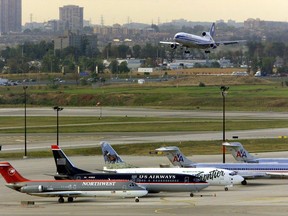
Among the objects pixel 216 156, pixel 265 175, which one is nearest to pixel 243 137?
pixel 216 156

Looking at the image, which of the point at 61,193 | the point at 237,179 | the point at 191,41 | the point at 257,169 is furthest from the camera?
the point at 191,41

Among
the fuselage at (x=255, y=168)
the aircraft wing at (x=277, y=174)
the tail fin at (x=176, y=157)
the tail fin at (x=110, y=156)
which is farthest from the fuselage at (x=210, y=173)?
the tail fin at (x=176, y=157)

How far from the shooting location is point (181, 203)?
96312mm

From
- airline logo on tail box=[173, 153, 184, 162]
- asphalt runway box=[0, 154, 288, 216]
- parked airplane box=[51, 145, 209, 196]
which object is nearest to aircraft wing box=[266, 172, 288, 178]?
asphalt runway box=[0, 154, 288, 216]

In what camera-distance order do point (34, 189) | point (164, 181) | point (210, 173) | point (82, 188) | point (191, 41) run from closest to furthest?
point (34, 189)
point (82, 188)
point (164, 181)
point (210, 173)
point (191, 41)

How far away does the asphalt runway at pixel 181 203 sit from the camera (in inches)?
3583

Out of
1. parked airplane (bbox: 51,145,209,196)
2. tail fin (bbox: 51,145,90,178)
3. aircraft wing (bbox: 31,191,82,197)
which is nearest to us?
aircraft wing (bbox: 31,191,82,197)

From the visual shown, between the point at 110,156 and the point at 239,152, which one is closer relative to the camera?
the point at 110,156

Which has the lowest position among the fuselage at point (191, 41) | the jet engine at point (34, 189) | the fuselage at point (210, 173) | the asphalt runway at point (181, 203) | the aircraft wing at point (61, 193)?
the asphalt runway at point (181, 203)

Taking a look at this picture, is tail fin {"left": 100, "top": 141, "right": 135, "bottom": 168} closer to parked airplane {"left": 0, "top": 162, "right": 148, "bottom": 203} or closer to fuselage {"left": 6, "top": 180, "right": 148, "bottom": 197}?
parked airplane {"left": 0, "top": 162, "right": 148, "bottom": 203}

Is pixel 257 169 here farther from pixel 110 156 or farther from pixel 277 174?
pixel 110 156

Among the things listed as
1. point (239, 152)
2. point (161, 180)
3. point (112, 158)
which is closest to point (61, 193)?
point (161, 180)

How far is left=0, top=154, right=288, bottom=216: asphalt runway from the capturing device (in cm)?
9100

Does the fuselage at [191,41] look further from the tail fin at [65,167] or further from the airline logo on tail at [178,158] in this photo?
the tail fin at [65,167]
